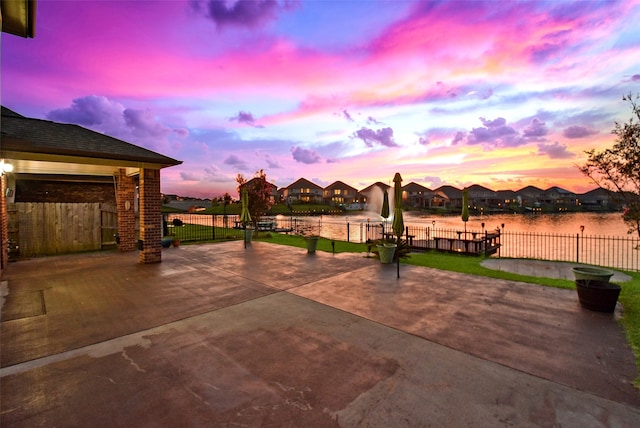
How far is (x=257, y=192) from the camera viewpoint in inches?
752

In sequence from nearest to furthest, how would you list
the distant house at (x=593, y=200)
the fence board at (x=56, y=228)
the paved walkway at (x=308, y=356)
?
the paved walkway at (x=308, y=356) → the fence board at (x=56, y=228) → the distant house at (x=593, y=200)

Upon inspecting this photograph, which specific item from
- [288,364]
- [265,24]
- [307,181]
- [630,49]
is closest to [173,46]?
[265,24]

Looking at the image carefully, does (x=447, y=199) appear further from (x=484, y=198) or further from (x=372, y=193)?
(x=372, y=193)

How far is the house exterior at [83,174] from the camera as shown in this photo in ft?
25.3

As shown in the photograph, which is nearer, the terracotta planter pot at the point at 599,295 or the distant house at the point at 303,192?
the terracotta planter pot at the point at 599,295

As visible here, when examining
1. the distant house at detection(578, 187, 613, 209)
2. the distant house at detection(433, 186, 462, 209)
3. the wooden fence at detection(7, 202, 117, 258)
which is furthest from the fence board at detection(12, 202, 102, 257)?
the distant house at detection(578, 187, 613, 209)

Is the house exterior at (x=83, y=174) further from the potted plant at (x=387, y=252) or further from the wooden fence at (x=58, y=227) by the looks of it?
the potted plant at (x=387, y=252)

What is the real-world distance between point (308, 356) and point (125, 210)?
11.7m

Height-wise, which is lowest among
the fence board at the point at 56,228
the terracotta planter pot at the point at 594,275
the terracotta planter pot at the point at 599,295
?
the terracotta planter pot at the point at 599,295

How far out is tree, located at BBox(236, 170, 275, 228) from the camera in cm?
1892

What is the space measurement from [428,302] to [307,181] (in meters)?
104

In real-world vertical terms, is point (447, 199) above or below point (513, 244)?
above

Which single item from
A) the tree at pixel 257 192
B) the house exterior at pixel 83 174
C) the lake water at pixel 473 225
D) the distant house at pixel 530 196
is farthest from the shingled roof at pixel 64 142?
the distant house at pixel 530 196

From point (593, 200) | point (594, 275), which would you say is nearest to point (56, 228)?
point (594, 275)
